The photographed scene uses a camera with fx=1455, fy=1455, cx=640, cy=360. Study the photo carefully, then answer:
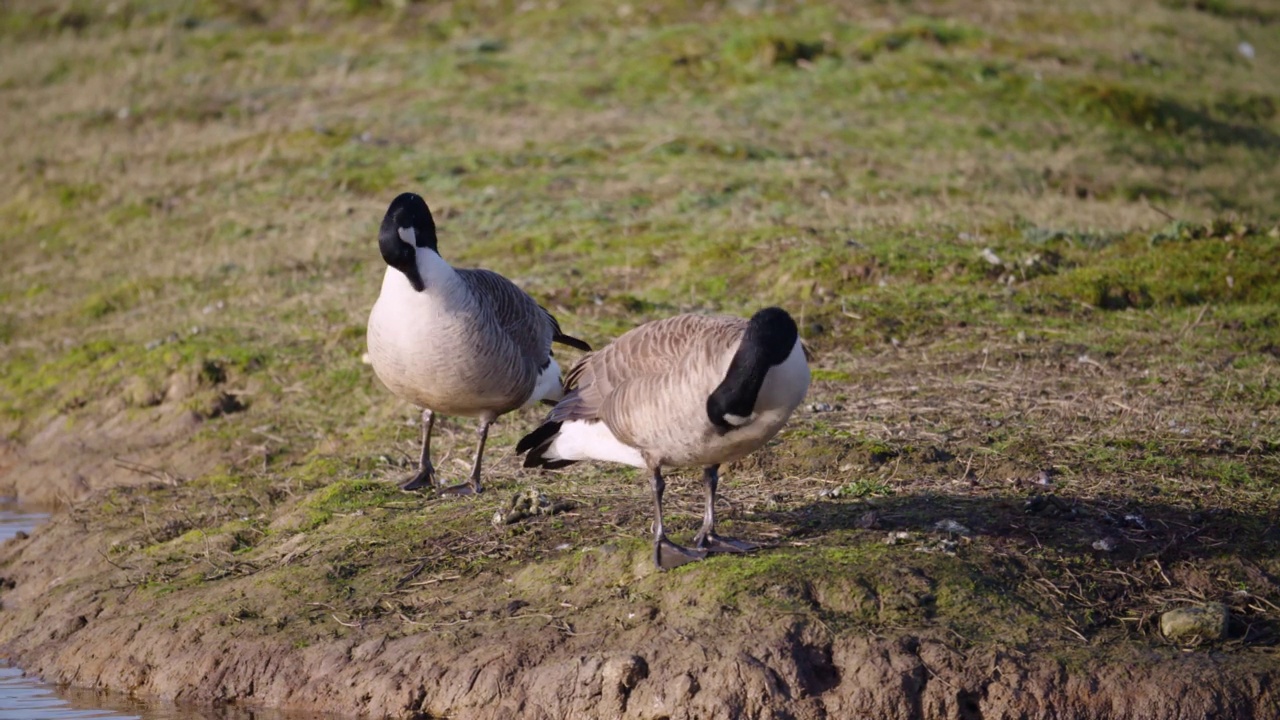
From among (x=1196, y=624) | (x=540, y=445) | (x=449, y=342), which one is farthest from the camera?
(x=449, y=342)

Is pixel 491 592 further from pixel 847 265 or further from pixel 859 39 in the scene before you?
pixel 859 39

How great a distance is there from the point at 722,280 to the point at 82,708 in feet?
26.6

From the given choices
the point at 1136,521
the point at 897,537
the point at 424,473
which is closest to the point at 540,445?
the point at 424,473

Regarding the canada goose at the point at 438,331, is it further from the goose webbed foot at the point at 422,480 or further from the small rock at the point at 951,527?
the small rock at the point at 951,527

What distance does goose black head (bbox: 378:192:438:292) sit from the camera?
9.08 metres

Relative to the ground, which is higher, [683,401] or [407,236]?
[407,236]

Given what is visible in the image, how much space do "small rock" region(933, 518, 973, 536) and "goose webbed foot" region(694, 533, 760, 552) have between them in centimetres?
107

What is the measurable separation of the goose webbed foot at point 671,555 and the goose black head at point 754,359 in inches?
40.2

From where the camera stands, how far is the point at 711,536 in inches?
323

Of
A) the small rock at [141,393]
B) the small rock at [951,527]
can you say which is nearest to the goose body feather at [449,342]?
the small rock at [951,527]

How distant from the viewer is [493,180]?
66.6 ft

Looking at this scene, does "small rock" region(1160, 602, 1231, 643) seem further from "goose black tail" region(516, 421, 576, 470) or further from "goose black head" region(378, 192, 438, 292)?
"goose black head" region(378, 192, 438, 292)

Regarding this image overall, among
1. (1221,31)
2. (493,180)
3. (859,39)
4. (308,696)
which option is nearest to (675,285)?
(493,180)

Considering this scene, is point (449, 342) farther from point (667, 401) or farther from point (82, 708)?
point (82, 708)
